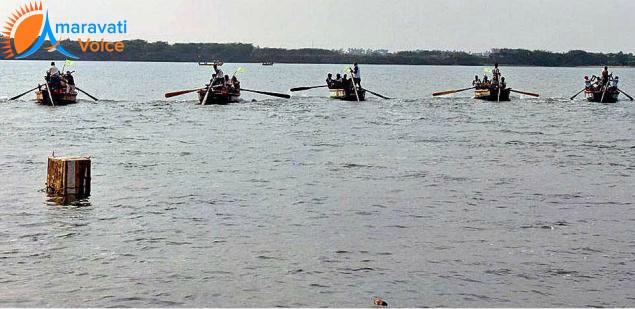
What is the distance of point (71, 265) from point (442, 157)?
1776 cm

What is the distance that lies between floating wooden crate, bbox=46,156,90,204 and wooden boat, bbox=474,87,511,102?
147ft

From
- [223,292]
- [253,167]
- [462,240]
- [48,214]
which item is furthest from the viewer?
[253,167]

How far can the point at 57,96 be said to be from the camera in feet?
171

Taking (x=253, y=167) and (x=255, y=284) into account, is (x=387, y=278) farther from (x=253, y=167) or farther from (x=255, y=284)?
(x=253, y=167)

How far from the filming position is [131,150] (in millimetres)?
30875

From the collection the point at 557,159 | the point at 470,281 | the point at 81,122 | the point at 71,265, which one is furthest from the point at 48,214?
the point at 81,122

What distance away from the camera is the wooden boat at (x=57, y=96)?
169 ft

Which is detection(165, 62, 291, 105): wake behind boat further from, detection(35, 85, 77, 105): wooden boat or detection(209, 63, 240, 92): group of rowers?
detection(35, 85, 77, 105): wooden boat

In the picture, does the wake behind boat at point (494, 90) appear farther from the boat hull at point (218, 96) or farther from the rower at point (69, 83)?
the rower at point (69, 83)

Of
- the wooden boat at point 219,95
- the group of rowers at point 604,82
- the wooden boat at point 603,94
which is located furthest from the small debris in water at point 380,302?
the wooden boat at point 603,94

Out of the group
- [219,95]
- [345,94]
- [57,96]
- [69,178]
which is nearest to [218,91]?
[219,95]

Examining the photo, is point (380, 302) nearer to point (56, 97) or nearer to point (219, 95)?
point (219, 95)

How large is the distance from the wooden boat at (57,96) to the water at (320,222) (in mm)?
15853

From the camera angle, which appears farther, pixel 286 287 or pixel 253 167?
pixel 253 167
